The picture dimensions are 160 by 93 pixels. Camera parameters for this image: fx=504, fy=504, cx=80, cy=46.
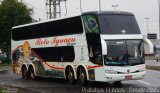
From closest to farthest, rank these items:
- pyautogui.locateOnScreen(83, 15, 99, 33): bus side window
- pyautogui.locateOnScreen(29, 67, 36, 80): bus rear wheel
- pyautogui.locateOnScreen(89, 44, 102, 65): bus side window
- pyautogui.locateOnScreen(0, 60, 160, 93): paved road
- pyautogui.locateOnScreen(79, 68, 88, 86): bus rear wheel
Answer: pyautogui.locateOnScreen(0, 60, 160, 93): paved road
pyautogui.locateOnScreen(89, 44, 102, 65): bus side window
pyautogui.locateOnScreen(83, 15, 99, 33): bus side window
pyautogui.locateOnScreen(79, 68, 88, 86): bus rear wheel
pyautogui.locateOnScreen(29, 67, 36, 80): bus rear wheel

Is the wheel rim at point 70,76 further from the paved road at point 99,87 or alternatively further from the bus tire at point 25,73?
the bus tire at point 25,73

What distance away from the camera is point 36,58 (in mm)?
28578

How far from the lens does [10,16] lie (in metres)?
66.2

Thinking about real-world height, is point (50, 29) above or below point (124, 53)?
above

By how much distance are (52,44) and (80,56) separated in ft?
10.8

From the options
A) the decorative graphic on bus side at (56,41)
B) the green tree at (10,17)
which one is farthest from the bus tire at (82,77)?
the green tree at (10,17)

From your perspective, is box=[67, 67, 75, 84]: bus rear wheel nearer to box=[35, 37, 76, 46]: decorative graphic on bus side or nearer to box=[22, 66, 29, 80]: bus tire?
box=[35, 37, 76, 46]: decorative graphic on bus side

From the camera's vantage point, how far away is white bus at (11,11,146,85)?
21500 mm

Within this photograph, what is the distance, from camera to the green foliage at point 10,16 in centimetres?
6531

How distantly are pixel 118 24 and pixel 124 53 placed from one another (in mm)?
1427

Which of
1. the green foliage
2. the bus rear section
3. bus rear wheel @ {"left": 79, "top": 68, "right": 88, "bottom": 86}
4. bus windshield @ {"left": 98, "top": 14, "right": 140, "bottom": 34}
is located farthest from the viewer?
the green foliage

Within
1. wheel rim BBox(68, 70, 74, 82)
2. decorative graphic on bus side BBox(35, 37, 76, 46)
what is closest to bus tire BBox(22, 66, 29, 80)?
decorative graphic on bus side BBox(35, 37, 76, 46)

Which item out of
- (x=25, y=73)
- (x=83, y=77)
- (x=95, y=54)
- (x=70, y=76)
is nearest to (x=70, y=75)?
(x=70, y=76)

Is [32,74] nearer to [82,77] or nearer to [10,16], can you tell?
[82,77]
